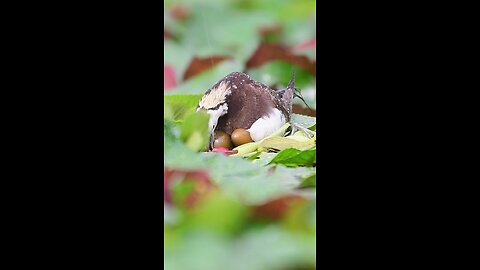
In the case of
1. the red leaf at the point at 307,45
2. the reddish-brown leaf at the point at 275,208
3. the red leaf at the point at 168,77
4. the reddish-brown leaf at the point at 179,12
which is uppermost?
the reddish-brown leaf at the point at 179,12

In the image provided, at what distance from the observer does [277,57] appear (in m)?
2.02

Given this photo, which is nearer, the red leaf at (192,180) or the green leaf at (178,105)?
the red leaf at (192,180)

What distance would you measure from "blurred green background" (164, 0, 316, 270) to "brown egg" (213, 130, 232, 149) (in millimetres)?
60

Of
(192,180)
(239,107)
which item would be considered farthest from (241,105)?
(192,180)

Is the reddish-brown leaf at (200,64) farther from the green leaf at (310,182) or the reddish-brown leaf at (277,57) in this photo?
the green leaf at (310,182)

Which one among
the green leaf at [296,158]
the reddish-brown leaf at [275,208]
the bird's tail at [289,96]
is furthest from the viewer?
the bird's tail at [289,96]

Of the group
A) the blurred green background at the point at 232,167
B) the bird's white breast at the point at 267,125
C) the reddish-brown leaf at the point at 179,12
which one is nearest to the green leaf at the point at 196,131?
the blurred green background at the point at 232,167

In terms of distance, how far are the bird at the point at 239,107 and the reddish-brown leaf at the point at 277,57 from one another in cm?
4

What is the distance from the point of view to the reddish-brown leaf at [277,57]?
78.0 inches

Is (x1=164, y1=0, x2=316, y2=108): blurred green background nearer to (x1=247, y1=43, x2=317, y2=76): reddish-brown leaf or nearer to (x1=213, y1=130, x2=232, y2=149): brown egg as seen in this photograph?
(x1=247, y1=43, x2=317, y2=76): reddish-brown leaf

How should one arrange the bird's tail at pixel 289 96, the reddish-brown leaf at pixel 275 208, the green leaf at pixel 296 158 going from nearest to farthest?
the reddish-brown leaf at pixel 275 208 < the green leaf at pixel 296 158 < the bird's tail at pixel 289 96

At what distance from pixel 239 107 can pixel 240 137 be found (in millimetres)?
75

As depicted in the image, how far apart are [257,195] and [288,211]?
0.08m

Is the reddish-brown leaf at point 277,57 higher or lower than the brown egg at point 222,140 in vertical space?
higher
